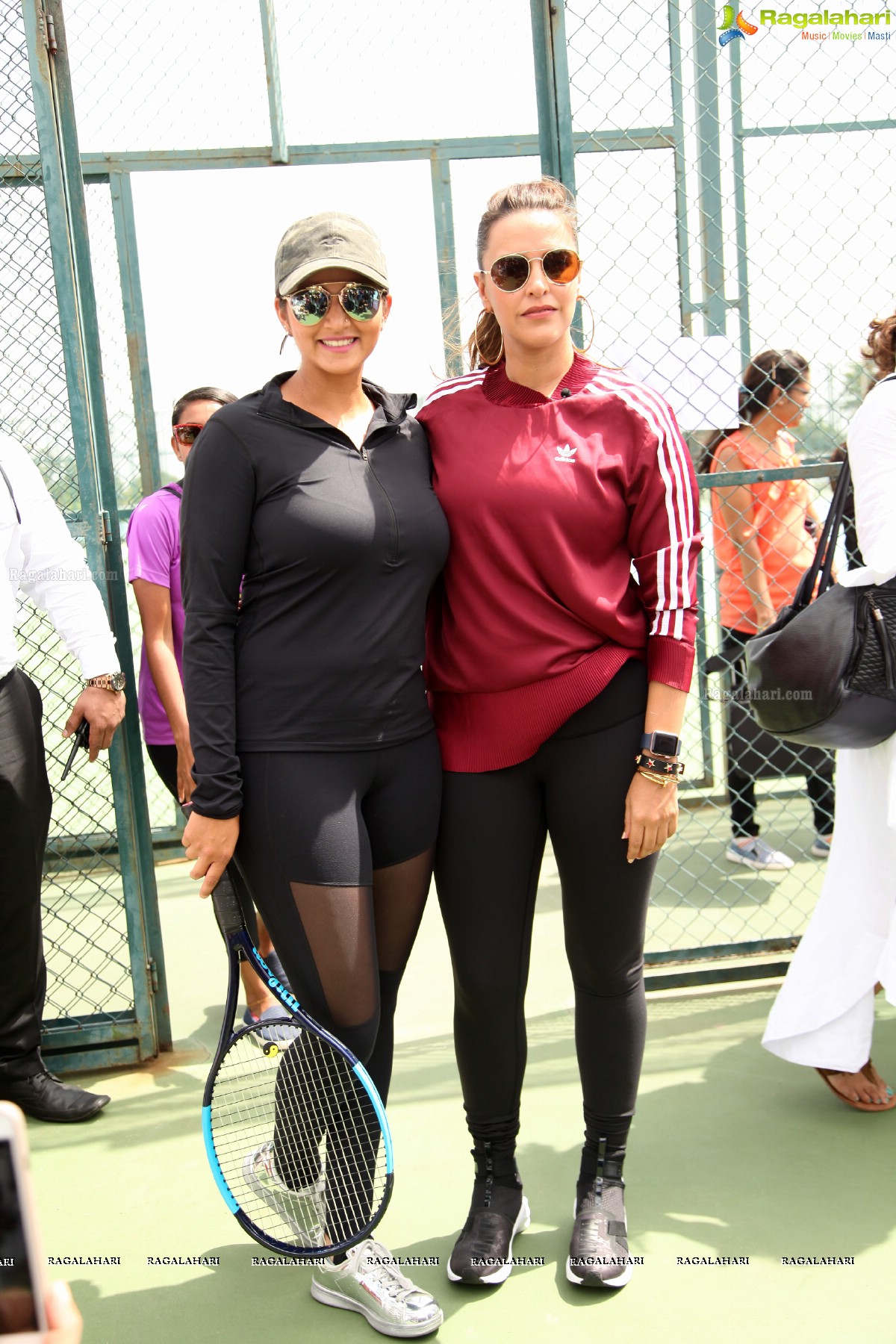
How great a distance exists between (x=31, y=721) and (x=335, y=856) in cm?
137

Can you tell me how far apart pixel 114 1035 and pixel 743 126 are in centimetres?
455

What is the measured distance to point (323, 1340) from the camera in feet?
7.47

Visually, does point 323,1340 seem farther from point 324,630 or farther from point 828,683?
point 828,683

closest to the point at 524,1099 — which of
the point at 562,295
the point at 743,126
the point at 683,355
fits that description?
the point at 562,295

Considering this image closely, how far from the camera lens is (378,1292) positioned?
2.30 m

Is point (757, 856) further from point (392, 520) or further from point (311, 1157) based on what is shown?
point (392, 520)

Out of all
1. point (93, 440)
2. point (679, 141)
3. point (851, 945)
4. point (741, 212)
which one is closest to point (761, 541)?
point (741, 212)

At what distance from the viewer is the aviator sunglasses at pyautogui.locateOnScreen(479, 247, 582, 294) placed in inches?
87.6

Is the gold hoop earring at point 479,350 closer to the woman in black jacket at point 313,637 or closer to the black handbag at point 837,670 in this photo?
the woman in black jacket at point 313,637

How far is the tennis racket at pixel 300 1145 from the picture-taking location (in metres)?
2.09

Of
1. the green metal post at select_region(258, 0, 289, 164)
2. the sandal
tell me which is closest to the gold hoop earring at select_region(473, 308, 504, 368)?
the sandal

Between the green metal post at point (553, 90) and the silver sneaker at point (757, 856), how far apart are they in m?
2.93

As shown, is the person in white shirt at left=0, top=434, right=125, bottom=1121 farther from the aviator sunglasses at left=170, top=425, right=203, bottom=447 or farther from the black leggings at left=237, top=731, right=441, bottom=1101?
the black leggings at left=237, top=731, right=441, bottom=1101

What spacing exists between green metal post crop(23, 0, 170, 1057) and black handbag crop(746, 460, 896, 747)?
6.16ft
